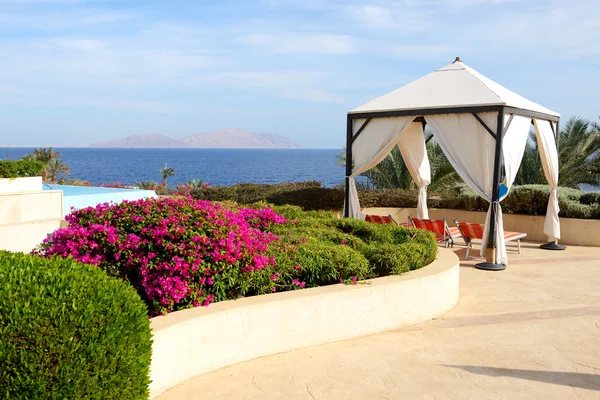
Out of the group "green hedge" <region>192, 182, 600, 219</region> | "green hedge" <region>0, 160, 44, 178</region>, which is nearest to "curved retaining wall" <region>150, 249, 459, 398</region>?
"green hedge" <region>192, 182, 600, 219</region>

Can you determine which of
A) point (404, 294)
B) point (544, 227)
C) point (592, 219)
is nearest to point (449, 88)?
point (544, 227)

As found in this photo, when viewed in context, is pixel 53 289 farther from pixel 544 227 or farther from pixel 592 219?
pixel 592 219

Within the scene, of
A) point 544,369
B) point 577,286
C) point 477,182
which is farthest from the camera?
point 477,182

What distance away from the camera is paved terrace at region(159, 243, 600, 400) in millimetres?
3943

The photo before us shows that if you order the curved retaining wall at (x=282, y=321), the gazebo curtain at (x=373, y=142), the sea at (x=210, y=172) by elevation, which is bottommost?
the sea at (x=210, y=172)

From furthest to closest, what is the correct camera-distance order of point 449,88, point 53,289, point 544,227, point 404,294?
1. point 544,227
2. point 449,88
3. point 404,294
4. point 53,289

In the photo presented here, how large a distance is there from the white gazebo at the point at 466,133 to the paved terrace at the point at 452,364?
3.04 metres

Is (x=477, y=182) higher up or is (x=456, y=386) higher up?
(x=477, y=182)

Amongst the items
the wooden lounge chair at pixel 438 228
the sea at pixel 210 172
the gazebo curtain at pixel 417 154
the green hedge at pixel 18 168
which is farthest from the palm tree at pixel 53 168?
the sea at pixel 210 172

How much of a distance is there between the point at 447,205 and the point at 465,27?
408 centimetres

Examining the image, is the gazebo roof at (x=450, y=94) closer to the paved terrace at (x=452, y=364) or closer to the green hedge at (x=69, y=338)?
the paved terrace at (x=452, y=364)

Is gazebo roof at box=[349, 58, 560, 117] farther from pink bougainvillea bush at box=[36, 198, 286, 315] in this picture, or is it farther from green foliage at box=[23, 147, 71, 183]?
green foliage at box=[23, 147, 71, 183]

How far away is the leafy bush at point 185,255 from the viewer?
174 inches

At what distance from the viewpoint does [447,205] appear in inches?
537
